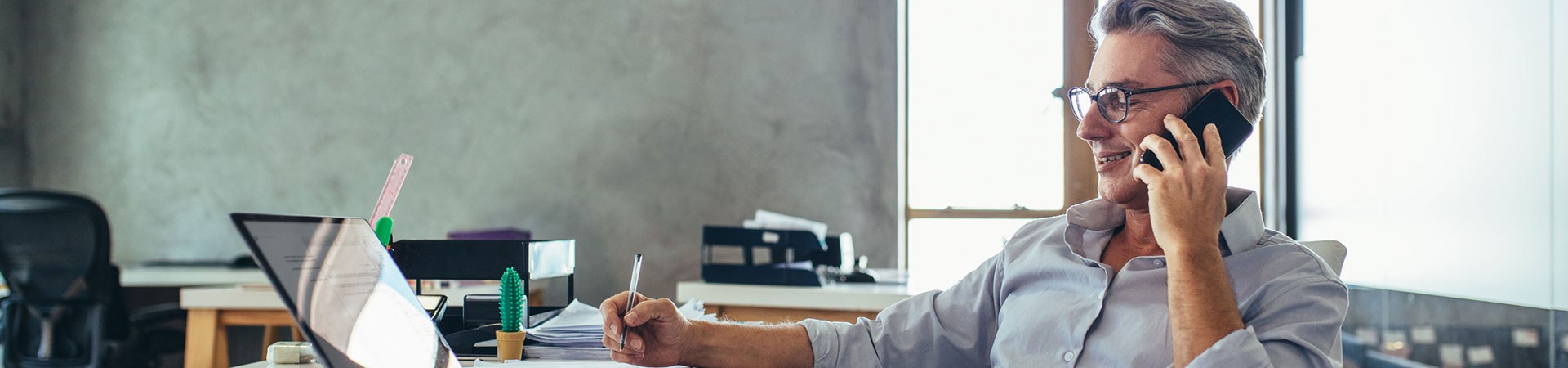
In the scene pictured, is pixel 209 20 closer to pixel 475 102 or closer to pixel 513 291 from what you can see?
pixel 475 102

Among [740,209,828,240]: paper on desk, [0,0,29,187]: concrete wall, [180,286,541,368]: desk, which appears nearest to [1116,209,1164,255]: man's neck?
[740,209,828,240]: paper on desk

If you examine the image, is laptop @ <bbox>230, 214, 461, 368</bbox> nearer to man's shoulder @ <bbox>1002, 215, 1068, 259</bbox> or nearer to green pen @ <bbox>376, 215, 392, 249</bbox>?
green pen @ <bbox>376, 215, 392, 249</bbox>

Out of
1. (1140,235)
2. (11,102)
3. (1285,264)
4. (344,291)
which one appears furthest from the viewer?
(11,102)

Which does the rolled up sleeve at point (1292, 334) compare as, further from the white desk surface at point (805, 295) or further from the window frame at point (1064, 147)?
the window frame at point (1064, 147)

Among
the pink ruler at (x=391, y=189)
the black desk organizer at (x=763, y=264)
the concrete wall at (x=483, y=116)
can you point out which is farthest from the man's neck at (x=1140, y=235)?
the concrete wall at (x=483, y=116)

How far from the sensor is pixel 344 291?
710 millimetres

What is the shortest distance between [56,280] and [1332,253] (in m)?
3.39

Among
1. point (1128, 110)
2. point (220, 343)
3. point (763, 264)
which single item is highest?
point (1128, 110)

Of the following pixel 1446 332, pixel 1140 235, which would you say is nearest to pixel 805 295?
pixel 1140 235

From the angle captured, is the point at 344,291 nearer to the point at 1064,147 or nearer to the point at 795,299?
the point at 795,299

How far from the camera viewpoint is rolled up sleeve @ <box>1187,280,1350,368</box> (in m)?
0.81

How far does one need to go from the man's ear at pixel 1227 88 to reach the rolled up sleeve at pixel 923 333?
0.37 m

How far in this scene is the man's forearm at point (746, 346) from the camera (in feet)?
3.46

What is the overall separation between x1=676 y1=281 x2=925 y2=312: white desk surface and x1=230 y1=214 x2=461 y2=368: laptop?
1.37 m
